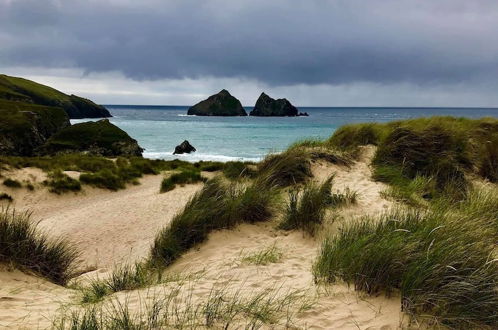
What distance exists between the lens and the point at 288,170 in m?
11.6

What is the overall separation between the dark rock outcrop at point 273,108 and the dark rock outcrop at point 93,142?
101960 millimetres

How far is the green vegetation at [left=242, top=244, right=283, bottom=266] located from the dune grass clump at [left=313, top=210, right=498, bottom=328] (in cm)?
96

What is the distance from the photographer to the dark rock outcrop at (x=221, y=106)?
134625 mm

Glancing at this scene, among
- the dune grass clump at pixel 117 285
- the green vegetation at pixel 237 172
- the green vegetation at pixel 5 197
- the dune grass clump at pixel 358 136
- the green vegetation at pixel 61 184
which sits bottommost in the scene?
the green vegetation at pixel 5 197

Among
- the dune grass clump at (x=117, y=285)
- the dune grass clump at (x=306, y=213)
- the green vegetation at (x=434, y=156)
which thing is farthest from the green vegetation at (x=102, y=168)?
the dune grass clump at (x=117, y=285)

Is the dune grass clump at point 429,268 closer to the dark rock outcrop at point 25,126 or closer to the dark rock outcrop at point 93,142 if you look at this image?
the dark rock outcrop at point 93,142

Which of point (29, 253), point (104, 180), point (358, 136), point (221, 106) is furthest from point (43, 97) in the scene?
point (29, 253)

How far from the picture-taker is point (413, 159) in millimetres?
12453

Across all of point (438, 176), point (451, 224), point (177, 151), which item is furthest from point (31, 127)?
point (451, 224)

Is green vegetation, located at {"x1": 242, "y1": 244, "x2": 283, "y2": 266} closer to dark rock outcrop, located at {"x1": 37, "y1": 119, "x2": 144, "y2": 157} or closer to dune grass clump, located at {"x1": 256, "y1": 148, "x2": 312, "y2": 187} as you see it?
dune grass clump, located at {"x1": 256, "y1": 148, "x2": 312, "y2": 187}

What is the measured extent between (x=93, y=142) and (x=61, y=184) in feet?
49.9

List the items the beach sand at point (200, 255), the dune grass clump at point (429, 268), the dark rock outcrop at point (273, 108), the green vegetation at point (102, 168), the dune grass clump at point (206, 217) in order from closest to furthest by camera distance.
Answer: the dune grass clump at point (429, 268), the beach sand at point (200, 255), the dune grass clump at point (206, 217), the green vegetation at point (102, 168), the dark rock outcrop at point (273, 108)

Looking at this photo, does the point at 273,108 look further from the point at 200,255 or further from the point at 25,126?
the point at 200,255

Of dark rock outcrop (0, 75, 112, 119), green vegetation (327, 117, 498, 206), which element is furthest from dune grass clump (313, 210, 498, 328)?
dark rock outcrop (0, 75, 112, 119)
